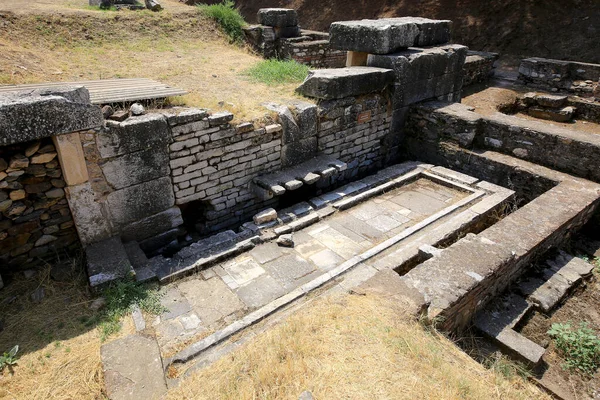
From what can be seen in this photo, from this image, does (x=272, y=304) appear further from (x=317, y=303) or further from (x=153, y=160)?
(x=153, y=160)

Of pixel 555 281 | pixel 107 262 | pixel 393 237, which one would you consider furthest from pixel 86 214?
pixel 555 281

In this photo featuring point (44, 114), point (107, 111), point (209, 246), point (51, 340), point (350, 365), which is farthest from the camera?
point (209, 246)

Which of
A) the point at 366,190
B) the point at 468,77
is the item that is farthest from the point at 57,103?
the point at 468,77

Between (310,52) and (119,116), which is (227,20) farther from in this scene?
(119,116)

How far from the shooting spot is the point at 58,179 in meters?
4.88

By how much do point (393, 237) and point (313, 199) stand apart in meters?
1.64

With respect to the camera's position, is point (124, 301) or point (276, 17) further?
point (276, 17)

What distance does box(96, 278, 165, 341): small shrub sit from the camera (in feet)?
14.1

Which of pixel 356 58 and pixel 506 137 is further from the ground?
pixel 356 58

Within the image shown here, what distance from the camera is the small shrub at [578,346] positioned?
15.0ft

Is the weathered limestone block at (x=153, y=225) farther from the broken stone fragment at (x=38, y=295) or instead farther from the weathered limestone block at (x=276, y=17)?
the weathered limestone block at (x=276, y=17)

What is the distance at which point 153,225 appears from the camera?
575 cm

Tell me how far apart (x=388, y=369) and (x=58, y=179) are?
4.29 meters

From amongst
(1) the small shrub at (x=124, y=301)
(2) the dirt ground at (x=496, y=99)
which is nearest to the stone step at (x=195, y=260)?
(1) the small shrub at (x=124, y=301)
